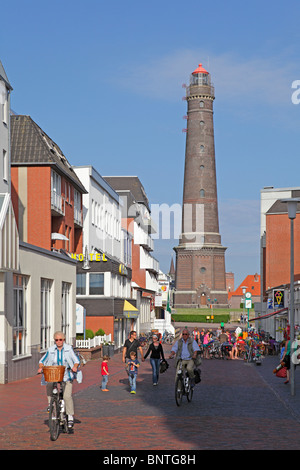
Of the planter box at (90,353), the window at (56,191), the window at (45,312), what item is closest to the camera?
the window at (45,312)

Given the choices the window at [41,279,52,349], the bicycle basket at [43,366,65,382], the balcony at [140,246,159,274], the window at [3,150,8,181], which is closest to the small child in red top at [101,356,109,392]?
the window at [41,279,52,349]

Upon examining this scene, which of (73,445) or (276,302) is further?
(276,302)

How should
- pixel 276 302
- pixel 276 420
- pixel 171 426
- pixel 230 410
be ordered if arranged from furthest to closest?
pixel 276 302 < pixel 230 410 < pixel 276 420 < pixel 171 426

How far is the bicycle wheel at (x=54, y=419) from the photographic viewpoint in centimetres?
1134

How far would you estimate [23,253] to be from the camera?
2527 centimetres

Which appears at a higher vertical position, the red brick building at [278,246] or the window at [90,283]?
the red brick building at [278,246]

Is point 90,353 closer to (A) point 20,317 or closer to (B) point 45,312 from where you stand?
(B) point 45,312

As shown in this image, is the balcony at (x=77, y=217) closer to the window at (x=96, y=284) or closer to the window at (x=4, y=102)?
the window at (x=96, y=284)

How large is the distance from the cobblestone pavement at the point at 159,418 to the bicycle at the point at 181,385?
0.25 m

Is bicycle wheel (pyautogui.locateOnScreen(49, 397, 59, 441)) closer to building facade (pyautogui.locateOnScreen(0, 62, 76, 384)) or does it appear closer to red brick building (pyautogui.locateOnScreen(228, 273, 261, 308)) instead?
building facade (pyautogui.locateOnScreen(0, 62, 76, 384))

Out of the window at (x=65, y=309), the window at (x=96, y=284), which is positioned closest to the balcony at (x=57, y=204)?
the window at (x=65, y=309)

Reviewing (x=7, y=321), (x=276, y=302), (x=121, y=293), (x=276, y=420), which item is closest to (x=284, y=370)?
(x=7, y=321)

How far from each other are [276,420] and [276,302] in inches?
1611
